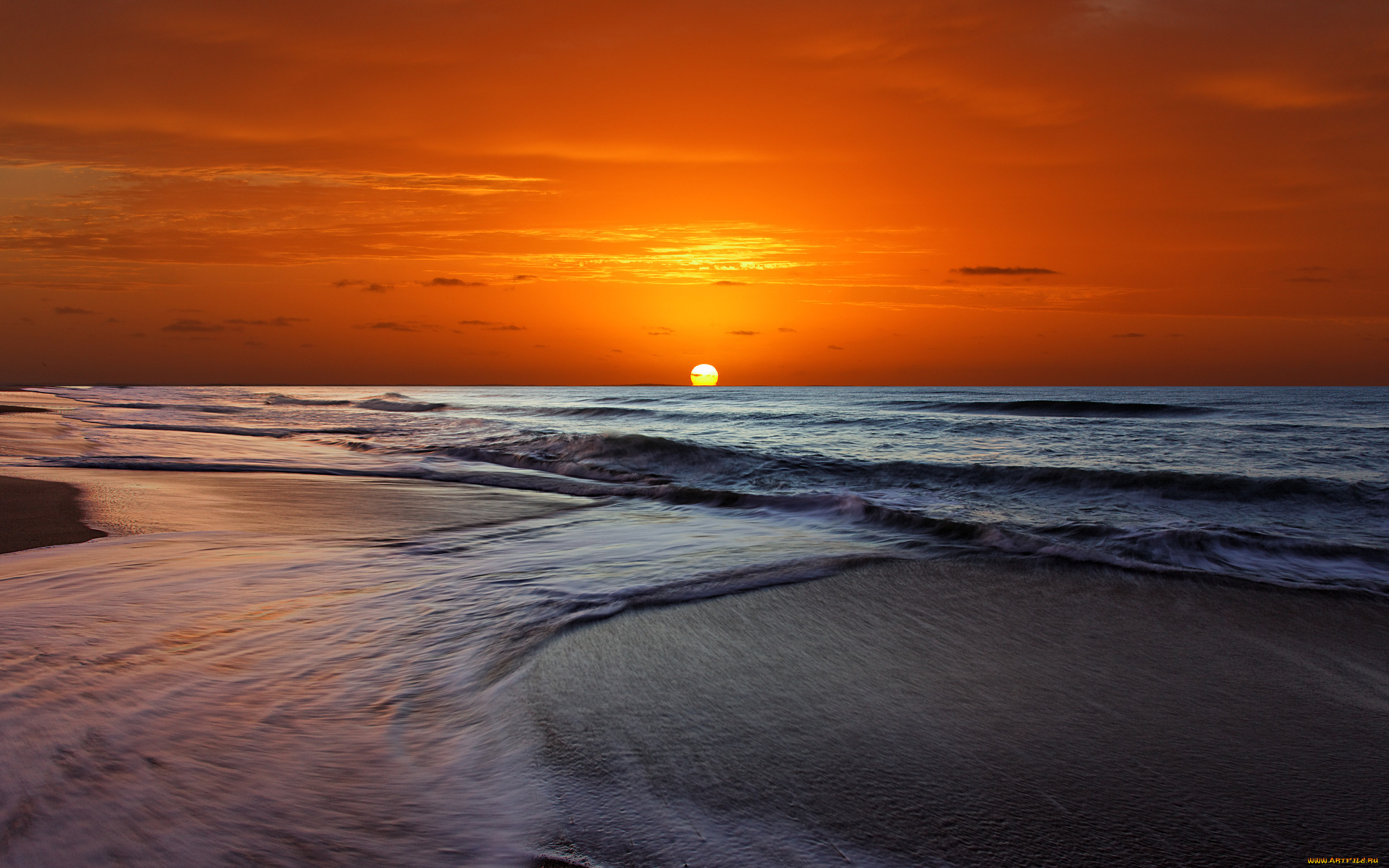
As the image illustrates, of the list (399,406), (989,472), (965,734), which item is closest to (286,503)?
(965,734)

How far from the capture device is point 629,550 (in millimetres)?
5871

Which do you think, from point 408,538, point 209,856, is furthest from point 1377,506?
point 209,856

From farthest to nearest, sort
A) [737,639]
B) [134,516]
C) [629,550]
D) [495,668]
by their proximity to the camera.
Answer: [134,516], [629,550], [737,639], [495,668]

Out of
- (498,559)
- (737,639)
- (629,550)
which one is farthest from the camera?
(629,550)

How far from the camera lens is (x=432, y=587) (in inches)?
179

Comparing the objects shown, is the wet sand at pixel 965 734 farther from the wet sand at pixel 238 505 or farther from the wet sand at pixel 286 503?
the wet sand at pixel 238 505

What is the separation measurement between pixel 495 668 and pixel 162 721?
122 cm

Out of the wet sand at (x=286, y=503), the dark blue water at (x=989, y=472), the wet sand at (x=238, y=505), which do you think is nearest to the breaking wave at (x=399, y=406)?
the dark blue water at (x=989, y=472)

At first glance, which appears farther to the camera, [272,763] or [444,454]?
[444,454]

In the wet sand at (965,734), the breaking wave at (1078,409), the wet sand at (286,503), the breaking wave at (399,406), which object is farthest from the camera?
the breaking wave at (399,406)

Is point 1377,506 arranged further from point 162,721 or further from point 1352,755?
point 162,721

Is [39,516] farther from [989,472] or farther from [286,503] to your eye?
[989,472]

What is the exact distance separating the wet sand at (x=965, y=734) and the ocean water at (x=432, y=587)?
26 cm

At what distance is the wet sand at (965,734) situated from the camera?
2.03 metres
